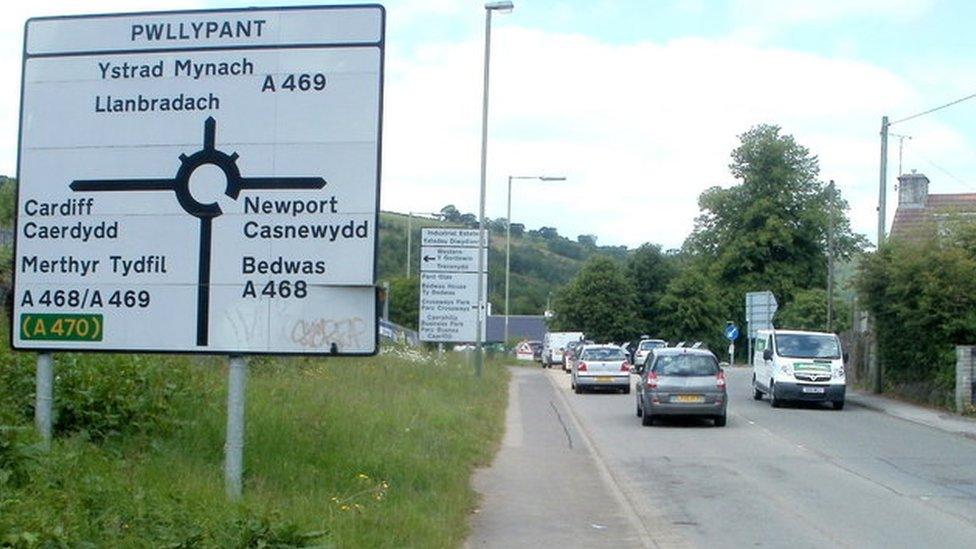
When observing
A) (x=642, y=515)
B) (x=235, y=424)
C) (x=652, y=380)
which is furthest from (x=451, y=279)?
(x=235, y=424)

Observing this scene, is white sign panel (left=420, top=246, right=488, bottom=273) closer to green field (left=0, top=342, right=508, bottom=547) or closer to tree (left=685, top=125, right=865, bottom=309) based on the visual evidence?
green field (left=0, top=342, right=508, bottom=547)

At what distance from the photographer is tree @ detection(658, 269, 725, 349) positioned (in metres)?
84.4

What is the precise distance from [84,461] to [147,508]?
124cm

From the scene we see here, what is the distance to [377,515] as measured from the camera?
9625mm

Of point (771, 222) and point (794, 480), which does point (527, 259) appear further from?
point (794, 480)

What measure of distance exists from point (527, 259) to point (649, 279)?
53160mm

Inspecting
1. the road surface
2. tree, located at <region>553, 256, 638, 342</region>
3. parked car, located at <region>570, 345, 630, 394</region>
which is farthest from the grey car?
tree, located at <region>553, 256, 638, 342</region>

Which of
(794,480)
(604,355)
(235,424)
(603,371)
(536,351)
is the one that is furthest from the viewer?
(536,351)

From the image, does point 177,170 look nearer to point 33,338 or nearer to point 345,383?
point 33,338

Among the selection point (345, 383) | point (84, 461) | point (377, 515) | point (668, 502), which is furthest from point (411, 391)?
point (84, 461)

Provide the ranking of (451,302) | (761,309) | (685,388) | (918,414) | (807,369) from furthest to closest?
(761,309)
(451,302)
(807,369)
(918,414)
(685,388)

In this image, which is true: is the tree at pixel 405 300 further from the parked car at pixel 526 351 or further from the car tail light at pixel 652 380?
the car tail light at pixel 652 380

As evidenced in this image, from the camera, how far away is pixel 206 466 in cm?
944

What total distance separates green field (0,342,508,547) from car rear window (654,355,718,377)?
368 inches
